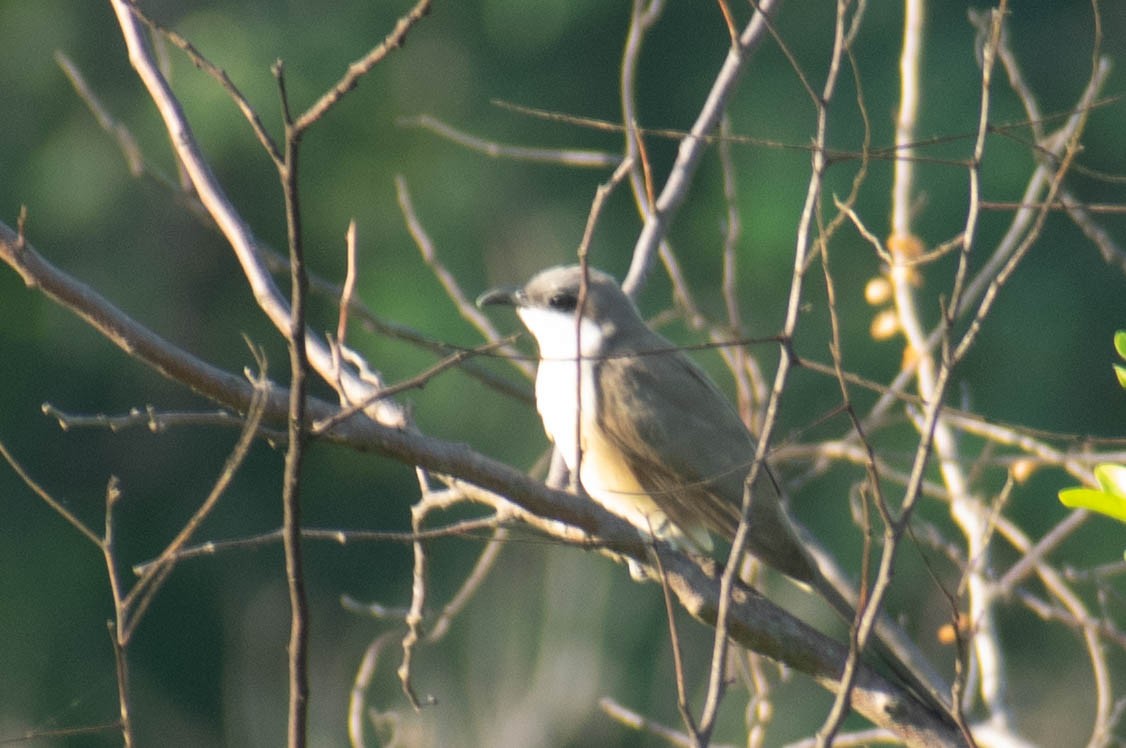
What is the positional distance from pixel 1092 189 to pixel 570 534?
875cm

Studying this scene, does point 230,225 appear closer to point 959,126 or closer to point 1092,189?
point 959,126

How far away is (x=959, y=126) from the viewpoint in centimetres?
980

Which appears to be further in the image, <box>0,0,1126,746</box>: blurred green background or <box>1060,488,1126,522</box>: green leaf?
<box>0,0,1126,746</box>: blurred green background

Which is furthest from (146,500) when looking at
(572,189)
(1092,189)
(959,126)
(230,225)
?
(230,225)

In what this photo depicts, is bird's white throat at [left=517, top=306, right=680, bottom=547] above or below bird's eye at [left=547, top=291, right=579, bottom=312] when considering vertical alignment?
below

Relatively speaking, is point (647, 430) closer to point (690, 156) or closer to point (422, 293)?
point (690, 156)

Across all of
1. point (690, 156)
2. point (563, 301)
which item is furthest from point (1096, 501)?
point (563, 301)

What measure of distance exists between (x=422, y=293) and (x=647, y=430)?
6.51 meters

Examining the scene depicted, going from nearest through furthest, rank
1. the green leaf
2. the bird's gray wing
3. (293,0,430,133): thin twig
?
1. (293,0,430,133): thin twig
2. the green leaf
3. the bird's gray wing

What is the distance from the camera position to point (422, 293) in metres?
11.0

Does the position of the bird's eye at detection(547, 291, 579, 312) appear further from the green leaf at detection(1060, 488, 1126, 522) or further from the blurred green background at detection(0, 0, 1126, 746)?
the blurred green background at detection(0, 0, 1126, 746)

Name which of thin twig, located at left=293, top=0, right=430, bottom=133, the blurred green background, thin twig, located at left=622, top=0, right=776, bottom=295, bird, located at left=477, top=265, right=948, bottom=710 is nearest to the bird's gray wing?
bird, located at left=477, top=265, right=948, bottom=710

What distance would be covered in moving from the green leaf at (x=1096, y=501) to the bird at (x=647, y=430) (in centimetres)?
178

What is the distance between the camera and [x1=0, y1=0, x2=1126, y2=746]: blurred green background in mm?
10312
